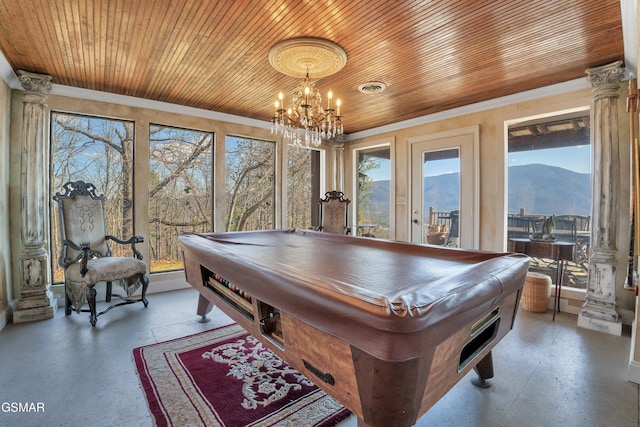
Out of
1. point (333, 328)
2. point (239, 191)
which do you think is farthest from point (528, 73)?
point (239, 191)

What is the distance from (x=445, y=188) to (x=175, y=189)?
3.92 m

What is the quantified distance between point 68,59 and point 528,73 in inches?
175

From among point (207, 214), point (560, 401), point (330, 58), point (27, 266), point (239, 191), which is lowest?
point (560, 401)

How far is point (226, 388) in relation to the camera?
1.74 metres

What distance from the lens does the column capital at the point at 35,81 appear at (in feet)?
9.36

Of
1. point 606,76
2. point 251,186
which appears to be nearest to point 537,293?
point 606,76

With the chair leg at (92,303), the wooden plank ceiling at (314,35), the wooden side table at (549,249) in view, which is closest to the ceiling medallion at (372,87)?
the wooden plank ceiling at (314,35)

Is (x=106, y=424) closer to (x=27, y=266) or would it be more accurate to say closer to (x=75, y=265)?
(x=75, y=265)

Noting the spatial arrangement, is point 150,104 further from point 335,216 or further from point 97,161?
point 335,216

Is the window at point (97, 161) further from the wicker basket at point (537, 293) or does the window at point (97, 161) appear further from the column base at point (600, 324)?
the column base at point (600, 324)

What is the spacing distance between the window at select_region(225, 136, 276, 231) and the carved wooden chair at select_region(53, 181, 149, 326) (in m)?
1.69

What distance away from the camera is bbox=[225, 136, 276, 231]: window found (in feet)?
15.5

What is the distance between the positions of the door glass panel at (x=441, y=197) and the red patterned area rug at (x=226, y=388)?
314 centimetres

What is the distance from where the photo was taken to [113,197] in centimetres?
371
